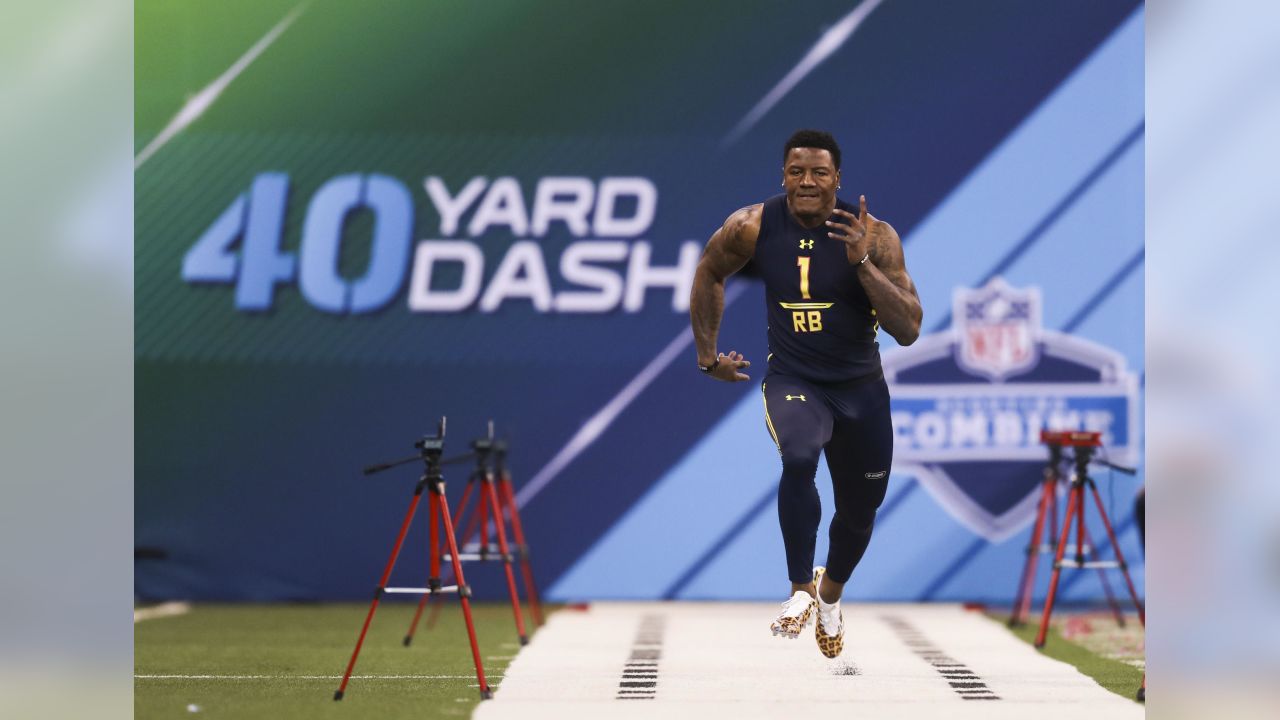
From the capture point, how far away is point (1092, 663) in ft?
21.8

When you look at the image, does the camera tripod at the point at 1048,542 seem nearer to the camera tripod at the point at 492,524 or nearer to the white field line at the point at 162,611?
the camera tripod at the point at 492,524

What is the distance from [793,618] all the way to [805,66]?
15.8 feet

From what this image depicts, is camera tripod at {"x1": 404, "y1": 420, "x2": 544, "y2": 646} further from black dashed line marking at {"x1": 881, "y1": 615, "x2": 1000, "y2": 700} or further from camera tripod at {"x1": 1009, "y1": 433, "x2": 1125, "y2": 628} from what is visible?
camera tripod at {"x1": 1009, "y1": 433, "x2": 1125, "y2": 628}

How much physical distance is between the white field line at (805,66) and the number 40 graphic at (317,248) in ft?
6.47

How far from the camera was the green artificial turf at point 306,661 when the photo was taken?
209 inches

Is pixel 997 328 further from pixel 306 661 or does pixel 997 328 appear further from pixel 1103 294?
pixel 306 661

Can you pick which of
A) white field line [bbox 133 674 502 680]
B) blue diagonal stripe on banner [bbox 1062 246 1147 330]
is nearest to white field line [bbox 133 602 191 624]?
white field line [bbox 133 674 502 680]

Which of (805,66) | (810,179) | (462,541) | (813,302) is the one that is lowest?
(462,541)

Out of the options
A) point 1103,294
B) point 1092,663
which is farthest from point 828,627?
point 1103,294

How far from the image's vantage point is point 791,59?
9.34 meters

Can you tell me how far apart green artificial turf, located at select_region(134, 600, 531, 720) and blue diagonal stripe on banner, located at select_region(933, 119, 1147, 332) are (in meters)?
3.32

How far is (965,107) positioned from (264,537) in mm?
4755
